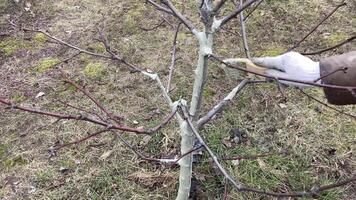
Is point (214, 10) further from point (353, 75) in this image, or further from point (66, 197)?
point (66, 197)

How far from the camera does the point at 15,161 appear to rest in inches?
106

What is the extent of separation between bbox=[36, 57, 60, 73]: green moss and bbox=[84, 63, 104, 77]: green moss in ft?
0.96

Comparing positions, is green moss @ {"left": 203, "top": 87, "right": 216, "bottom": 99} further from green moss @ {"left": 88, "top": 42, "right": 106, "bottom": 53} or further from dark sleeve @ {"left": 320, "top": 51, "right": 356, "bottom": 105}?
dark sleeve @ {"left": 320, "top": 51, "right": 356, "bottom": 105}

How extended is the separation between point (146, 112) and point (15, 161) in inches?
37.8

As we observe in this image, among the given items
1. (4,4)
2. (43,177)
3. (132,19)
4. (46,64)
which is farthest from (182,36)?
(4,4)

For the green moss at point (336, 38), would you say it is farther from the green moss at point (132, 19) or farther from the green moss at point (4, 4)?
the green moss at point (4, 4)

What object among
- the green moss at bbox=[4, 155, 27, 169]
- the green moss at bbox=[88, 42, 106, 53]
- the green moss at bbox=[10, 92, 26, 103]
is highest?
the green moss at bbox=[88, 42, 106, 53]

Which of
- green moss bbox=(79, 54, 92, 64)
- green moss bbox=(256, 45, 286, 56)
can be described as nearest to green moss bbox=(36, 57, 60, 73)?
green moss bbox=(79, 54, 92, 64)

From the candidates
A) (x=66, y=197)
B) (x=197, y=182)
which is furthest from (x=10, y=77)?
(x=197, y=182)

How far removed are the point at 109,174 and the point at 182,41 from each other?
5.09ft

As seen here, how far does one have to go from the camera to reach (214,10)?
1.39 metres

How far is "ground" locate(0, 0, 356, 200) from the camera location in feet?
8.23

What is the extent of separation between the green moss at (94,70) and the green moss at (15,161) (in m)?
0.94

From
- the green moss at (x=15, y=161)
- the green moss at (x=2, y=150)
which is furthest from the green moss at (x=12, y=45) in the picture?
the green moss at (x=15, y=161)
